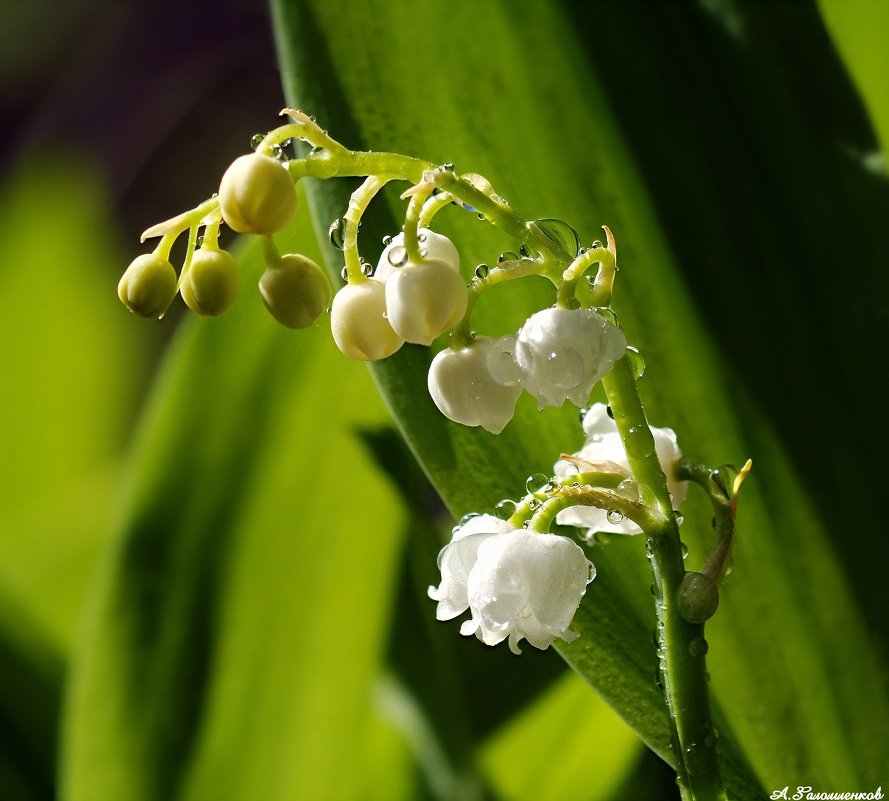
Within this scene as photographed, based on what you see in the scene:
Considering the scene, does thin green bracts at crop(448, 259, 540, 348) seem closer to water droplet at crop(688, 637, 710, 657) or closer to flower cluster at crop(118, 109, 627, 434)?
flower cluster at crop(118, 109, 627, 434)

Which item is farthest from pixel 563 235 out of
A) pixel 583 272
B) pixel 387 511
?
pixel 387 511

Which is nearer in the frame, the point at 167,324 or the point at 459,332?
the point at 459,332

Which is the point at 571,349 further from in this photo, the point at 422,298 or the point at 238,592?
the point at 238,592

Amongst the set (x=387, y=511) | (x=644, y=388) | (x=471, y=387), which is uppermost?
(x=471, y=387)

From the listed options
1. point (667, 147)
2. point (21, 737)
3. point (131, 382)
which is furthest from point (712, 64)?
point (131, 382)

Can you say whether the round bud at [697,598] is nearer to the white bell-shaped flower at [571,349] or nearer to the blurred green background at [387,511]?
the white bell-shaped flower at [571,349]

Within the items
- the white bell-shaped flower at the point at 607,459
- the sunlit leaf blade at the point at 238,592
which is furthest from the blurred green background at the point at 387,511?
the white bell-shaped flower at the point at 607,459

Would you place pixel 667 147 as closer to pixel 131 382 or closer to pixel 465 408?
pixel 465 408
